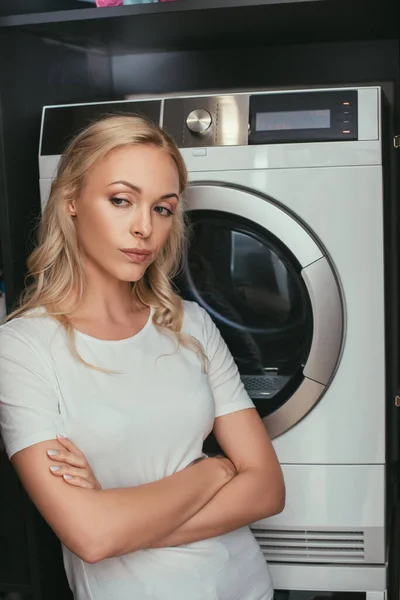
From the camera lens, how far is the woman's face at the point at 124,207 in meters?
1.40

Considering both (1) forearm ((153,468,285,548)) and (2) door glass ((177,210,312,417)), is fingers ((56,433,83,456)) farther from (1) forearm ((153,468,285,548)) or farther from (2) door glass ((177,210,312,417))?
(2) door glass ((177,210,312,417))

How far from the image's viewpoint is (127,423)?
135cm

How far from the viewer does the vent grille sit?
5.90ft

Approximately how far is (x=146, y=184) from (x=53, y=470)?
1.79ft

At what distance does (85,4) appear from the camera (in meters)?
2.30

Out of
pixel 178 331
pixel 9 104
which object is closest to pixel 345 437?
pixel 178 331

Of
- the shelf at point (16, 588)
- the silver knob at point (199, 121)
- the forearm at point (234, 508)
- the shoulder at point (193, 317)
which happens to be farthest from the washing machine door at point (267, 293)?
the shelf at point (16, 588)

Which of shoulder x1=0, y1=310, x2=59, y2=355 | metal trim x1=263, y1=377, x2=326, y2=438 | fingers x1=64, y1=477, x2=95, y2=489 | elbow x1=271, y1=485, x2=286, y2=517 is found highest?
shoulder x1=0, y1=310, x2=59, y2=355

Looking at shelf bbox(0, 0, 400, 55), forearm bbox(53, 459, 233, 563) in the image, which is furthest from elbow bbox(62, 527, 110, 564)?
shelf bbox(0, 0, 400, 55)

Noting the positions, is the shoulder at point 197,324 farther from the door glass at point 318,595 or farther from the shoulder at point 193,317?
the door glass at point 318,595

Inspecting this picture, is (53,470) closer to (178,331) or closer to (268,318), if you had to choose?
(178,331)

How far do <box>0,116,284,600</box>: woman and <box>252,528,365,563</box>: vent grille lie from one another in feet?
1.10

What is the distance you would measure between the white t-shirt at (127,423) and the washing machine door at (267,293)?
37 cm

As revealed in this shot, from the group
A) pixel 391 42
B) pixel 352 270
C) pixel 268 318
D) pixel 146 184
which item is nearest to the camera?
pixel 146 184
